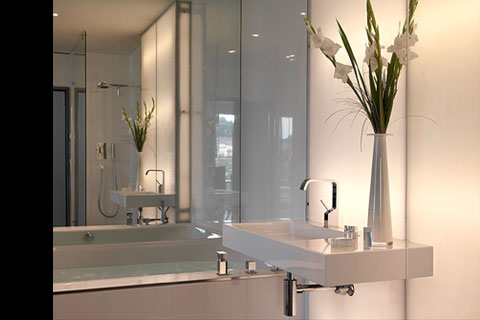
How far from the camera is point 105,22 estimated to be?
208 centimetres

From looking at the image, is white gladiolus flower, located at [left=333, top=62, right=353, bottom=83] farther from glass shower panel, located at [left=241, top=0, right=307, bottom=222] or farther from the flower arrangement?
glass shower panel, located at [left=241, top=0, right=307, bottom=222]

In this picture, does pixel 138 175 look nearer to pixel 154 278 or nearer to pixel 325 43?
pixel 154 278

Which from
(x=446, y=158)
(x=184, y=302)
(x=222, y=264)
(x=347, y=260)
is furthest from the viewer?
(x=222, y=264)

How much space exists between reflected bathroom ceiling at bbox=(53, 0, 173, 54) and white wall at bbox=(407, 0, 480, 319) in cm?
109

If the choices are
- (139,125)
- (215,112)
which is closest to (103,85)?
(139,125)

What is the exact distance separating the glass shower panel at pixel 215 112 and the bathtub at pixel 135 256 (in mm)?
128

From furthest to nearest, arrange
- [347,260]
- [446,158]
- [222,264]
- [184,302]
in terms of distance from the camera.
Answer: [222,264]
[184,302]
[446,158]
[347,260]

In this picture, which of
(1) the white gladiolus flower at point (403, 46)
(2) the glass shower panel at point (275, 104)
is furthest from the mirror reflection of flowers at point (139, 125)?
(1) the white gladiolus flower at point (403, 46)

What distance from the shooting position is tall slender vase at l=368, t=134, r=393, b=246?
1644 mm

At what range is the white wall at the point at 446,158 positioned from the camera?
148 cm

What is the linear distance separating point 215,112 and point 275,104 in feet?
0.96

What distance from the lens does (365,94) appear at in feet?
5.95
